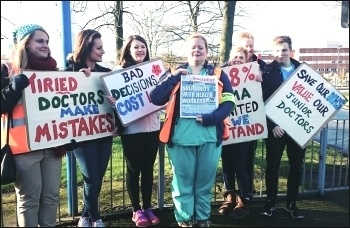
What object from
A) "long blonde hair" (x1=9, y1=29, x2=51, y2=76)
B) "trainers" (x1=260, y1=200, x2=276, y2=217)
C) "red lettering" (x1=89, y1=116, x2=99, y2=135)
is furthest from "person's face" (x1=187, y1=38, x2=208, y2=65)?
"trainers" (x1=260, y1=200, x2=276, y2=217)

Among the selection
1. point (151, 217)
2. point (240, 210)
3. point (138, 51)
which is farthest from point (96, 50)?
point (240, 210)

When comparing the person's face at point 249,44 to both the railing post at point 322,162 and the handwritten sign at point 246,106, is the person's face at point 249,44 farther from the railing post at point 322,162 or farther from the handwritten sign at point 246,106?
the railing post at point 322,162

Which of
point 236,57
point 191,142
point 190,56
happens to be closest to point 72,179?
point 191,142

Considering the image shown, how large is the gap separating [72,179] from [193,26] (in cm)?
1200

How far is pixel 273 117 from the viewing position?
4285mm

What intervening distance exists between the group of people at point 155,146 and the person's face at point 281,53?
0.01 m

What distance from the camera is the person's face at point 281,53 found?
407 centimetres

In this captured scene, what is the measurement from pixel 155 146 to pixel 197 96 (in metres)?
0.72

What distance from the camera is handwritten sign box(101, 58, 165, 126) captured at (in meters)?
3.77

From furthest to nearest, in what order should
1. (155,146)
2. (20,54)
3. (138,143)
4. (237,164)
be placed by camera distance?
(237,164) → (155,146) → (138,143) → (20,54)

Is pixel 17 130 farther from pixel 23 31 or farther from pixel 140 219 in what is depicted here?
pixel 140 219

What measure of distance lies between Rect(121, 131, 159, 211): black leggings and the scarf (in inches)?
38.9

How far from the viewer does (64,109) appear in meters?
3.55

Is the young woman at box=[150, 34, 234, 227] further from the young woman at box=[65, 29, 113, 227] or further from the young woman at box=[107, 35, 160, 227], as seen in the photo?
the young woman at box=[65, 29, 113, 227]
